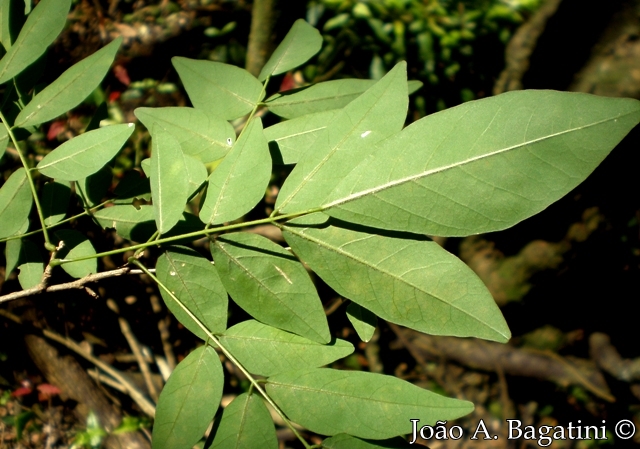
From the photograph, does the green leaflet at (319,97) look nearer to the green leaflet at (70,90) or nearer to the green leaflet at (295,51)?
the green leaflet at (295,51)

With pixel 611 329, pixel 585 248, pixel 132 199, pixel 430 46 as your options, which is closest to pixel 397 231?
pixel 132 199

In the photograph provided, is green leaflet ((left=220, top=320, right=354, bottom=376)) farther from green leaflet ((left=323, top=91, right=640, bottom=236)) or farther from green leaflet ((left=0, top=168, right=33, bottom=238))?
green leaflet ((left=0, top=168, right=33, bottom=238))

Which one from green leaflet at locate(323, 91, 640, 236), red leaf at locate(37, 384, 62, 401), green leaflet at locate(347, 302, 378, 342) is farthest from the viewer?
red leaf at locate(37, 384, 62, 401)

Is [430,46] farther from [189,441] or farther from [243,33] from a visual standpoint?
[189,441]

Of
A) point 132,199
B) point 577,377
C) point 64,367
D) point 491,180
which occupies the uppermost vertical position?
point 491,180

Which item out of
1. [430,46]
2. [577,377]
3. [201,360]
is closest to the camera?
[201,360]

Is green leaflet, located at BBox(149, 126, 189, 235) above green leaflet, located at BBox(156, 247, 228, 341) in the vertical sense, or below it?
above

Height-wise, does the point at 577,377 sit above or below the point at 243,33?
below

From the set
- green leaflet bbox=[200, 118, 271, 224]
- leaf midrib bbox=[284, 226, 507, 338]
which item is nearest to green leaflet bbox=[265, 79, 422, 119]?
green leaflet bbox=[200, 118, 271, 224]
